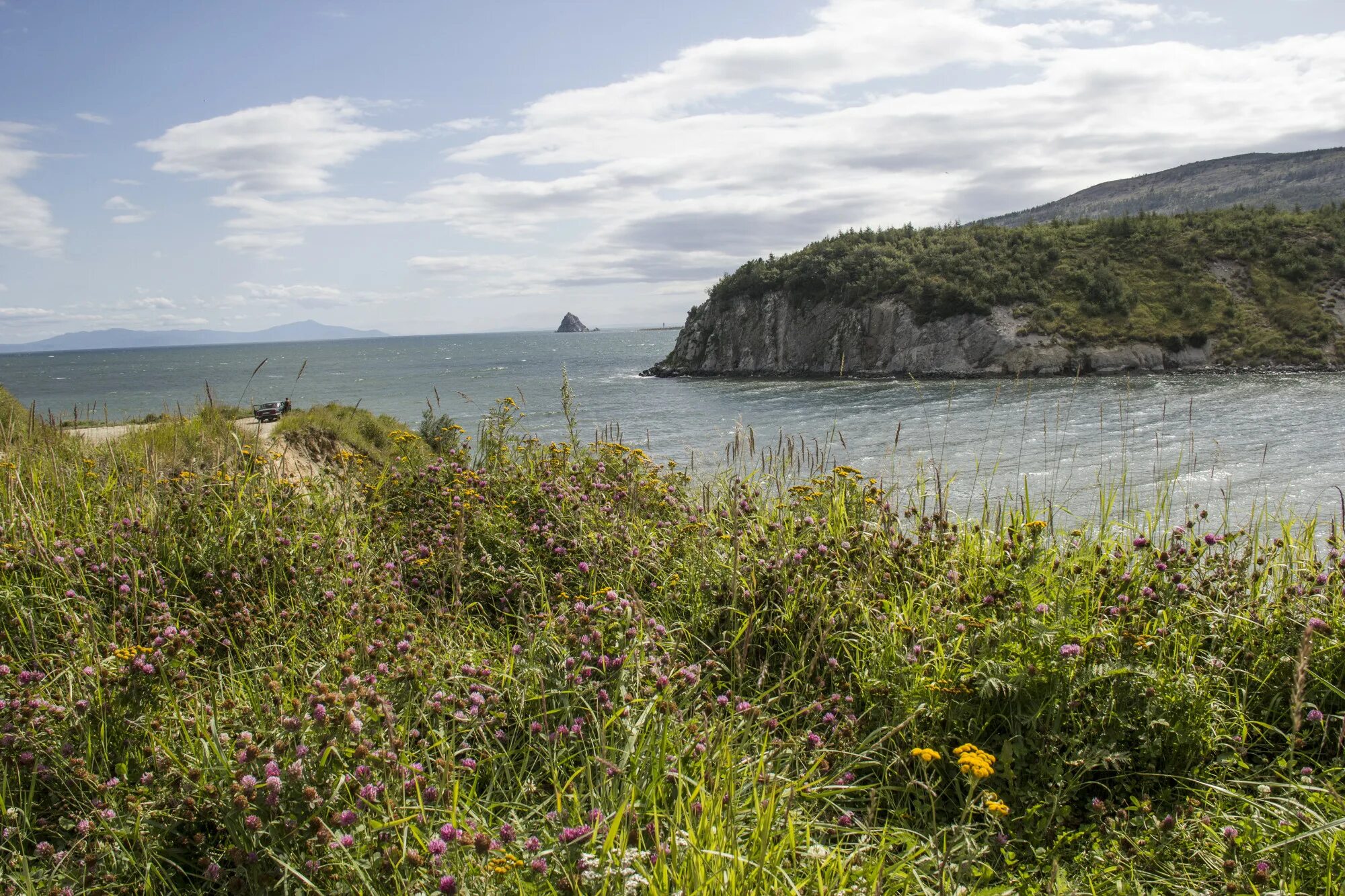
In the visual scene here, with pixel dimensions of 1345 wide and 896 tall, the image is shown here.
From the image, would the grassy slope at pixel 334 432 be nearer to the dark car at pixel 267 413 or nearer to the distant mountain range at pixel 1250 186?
the dark car at pixel 267 413

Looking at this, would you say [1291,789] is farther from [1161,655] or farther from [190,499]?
[190,499]

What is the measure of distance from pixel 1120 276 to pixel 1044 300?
6113 mm

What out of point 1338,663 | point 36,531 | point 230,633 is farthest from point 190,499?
point 1338,663

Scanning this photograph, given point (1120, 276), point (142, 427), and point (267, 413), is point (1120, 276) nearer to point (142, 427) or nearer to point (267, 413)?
point (267, 413)

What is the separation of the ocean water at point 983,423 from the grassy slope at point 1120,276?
721 cm

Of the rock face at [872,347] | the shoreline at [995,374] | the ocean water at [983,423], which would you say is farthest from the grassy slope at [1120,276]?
the ocean water at [983,423]

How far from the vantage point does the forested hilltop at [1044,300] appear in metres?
49.2

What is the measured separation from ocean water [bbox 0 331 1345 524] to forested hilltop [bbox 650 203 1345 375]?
16.2 feet

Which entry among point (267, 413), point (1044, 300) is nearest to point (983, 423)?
point (267, 413)

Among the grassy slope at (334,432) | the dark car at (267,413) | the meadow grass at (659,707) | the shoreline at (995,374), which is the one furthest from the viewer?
the shoreline at (995,374)

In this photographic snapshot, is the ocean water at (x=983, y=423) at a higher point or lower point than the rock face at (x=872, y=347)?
lower

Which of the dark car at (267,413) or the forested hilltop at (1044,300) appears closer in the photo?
the dark car at (267,413)

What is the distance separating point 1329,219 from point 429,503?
76.3 metres

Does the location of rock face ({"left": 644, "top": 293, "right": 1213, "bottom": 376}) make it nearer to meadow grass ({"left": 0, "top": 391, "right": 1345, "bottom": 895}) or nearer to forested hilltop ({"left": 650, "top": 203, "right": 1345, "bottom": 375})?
forested hilltop ({"left": 650, "top": 203, "right": 1345, "bottom": 375})
